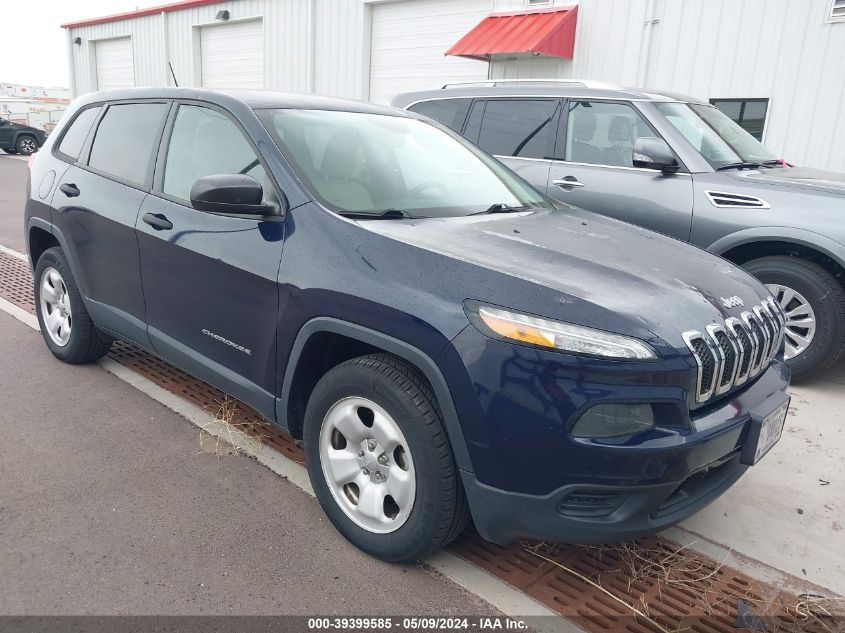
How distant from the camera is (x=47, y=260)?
14.2 ft

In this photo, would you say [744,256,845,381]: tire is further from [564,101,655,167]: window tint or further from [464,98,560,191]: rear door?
[464,98,560,191]: rear door

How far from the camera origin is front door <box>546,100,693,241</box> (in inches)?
192

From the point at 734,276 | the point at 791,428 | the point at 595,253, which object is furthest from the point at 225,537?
the point at 791,428

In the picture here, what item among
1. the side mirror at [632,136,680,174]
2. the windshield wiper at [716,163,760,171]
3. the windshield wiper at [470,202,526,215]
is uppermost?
the side mirror at [632,136,680,174]

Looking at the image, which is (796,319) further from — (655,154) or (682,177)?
(655,154)

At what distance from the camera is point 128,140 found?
12.3 feet

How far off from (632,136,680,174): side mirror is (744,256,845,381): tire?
90 cm

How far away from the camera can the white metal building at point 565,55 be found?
9.45 meters

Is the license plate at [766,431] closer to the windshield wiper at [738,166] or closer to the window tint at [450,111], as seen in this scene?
the windshield wiper at [738,166]

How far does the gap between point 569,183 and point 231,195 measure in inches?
134

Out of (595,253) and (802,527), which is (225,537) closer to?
(595,253)

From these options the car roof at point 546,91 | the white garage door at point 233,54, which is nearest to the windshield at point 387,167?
the car roof at point 546,91

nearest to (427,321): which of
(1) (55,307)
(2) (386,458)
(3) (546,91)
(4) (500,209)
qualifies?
(2) (386,458)

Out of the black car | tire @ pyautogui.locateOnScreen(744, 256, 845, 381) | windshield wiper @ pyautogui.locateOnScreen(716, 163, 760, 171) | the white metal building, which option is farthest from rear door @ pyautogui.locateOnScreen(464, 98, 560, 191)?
the black car
